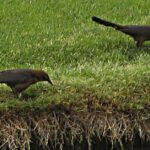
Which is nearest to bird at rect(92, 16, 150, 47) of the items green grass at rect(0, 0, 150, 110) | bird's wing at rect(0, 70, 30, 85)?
green grass at rect(0, 0, 150, 110)

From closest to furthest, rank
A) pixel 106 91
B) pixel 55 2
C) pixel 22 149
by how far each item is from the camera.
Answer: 1. pixel 22 149
2. pixel 106 91
3. pixel 55 2

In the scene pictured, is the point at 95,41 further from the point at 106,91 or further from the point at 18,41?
the point at 106,91

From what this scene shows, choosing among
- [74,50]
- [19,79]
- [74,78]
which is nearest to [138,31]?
[74,50]

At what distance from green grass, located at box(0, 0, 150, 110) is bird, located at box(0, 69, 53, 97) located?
9cm

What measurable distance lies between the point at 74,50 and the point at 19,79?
6.61 ft

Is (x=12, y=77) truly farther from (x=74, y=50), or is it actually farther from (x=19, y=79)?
(x=74, y=50)

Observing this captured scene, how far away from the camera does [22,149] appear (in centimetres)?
421

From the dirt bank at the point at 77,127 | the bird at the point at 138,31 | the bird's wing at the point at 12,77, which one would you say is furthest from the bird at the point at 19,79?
the bird at the point at 138,31

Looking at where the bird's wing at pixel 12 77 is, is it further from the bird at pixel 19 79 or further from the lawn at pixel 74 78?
the lawn at pixel 74 78

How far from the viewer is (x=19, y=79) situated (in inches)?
173

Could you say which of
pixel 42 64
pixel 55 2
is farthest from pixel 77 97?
pixel 55 2

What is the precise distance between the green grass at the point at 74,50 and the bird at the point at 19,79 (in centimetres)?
9

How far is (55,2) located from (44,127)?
405 centimetres

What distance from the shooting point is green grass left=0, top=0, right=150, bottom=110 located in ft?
15.0
